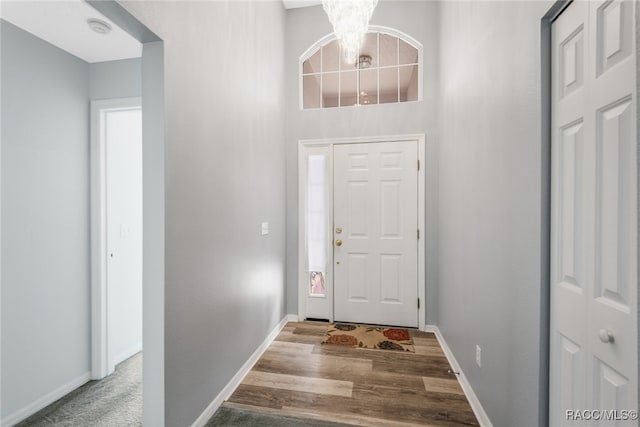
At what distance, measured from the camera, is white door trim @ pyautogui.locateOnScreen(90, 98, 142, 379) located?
2232mm

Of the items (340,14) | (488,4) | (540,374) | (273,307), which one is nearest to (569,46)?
(488,4)

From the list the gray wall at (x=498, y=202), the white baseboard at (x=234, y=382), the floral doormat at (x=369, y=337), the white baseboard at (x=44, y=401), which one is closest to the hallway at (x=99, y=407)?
the white baseboard at (x=44, y=401)

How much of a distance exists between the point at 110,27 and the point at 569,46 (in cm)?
252

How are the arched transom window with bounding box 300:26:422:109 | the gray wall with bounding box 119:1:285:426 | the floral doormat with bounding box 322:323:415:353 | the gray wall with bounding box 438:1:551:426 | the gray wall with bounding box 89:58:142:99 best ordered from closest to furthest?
1. the gray wall with bounding box 438:1:551:426
2. the gray wall with bounding box 119:1:285:426
3. the gray wall with bounding box 89:58:142:99
4. the floral doormat with bounding box 322:323:415:353
5. the arched transom window with bounding box 300:26:422:109

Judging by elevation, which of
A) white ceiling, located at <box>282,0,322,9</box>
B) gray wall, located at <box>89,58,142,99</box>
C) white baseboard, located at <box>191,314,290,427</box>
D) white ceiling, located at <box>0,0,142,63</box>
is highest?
white ceiling, located at <box>282,0,322,9</box>

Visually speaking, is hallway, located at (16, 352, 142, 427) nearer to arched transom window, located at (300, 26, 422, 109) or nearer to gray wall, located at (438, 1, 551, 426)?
gray wall, located at (438, 1, 551, 426)

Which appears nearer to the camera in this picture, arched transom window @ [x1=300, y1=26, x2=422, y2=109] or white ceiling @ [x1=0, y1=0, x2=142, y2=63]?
white ceiling @ [x1=0, y1=0, x2=142, y2=63]

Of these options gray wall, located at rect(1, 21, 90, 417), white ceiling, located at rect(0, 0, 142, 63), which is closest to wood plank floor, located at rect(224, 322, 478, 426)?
gray wall, located at rect(1, 21, 90, 417)

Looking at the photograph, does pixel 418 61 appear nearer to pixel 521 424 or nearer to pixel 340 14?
pixel 340 14

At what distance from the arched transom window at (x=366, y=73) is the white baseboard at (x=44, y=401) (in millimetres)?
3313

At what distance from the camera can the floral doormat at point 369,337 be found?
272 centimetres

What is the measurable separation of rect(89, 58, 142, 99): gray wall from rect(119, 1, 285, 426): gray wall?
0.86 m

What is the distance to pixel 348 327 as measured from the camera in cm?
314

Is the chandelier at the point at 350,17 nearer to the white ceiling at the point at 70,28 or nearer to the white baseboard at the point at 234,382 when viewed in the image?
the white ceiling at the point at 70,28
